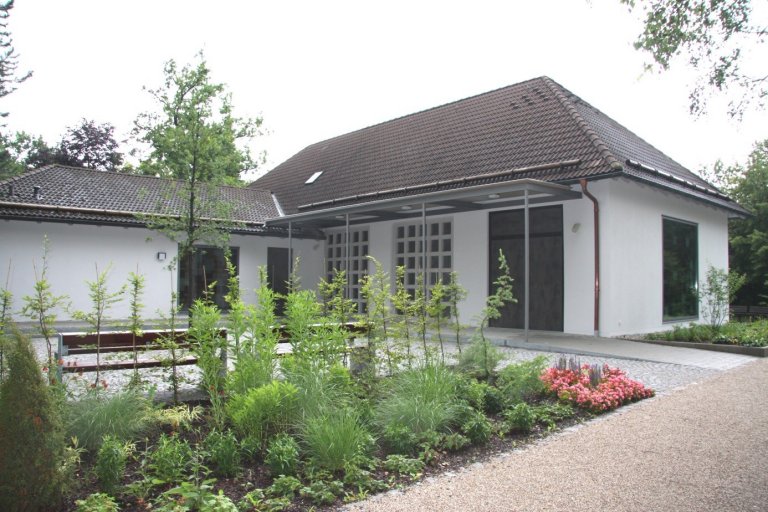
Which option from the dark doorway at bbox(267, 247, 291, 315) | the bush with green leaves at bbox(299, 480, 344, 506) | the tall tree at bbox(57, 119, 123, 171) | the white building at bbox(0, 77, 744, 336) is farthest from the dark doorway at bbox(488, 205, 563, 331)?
the tall tree at bbox(57, 119, 123, 171)

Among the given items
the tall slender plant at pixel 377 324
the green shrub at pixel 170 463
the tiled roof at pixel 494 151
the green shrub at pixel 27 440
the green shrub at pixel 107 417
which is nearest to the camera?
the green shrub at pixel 27 440

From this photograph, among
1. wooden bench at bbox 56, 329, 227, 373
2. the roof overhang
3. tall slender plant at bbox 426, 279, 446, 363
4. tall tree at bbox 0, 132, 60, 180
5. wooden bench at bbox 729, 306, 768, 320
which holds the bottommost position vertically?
wooden bench at bbox 729, 306, 768, 320

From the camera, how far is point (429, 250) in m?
15.8

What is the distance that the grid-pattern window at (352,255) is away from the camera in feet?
59.1

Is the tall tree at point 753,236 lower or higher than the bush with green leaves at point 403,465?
higher

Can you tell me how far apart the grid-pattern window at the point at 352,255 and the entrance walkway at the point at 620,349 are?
21.4 ft

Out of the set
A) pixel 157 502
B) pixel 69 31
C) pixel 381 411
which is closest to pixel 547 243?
pixel 381 411

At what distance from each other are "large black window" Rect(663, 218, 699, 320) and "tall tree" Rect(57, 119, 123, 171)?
33.4m

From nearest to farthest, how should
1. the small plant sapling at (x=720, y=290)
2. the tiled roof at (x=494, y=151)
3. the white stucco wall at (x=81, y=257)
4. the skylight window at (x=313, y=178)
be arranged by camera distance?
the tiled roof at (x=494, y=151), the small plant sapling at (x=720, y=290), the white stucco wall at (x=81, y=257), the skylight window at (x=313, y=178)

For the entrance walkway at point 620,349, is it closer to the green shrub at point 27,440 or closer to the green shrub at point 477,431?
the green shrub at point 477,431

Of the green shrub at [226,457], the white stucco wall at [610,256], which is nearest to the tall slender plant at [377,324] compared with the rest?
the green shrub at [226,457]

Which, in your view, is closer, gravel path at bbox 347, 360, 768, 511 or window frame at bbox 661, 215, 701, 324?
gravel path at bbox 347, 360, 768, 511

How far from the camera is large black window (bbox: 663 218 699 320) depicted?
561 inches

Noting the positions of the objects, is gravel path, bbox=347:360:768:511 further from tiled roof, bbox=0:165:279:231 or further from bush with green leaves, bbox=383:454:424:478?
tiled roof, bbox=0:165:279:231
